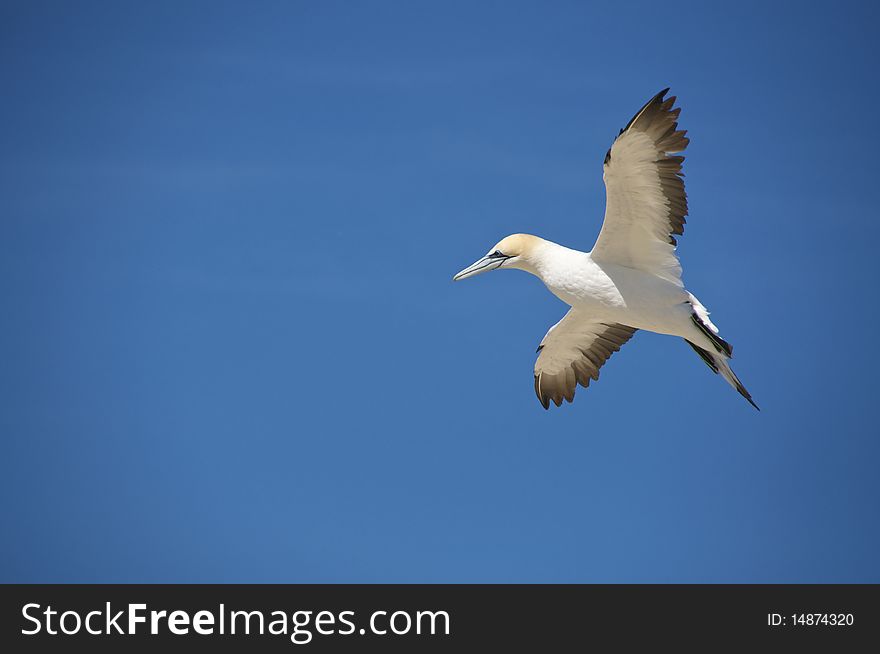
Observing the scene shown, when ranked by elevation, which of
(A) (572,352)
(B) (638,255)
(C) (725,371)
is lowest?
(C) (725,371)

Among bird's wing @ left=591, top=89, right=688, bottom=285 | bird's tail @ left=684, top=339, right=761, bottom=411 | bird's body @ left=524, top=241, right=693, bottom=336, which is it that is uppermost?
bird's wing @ left=591, top=89, right=688, bottom=285

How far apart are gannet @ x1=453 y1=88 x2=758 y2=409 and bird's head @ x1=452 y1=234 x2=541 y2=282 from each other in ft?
0.04

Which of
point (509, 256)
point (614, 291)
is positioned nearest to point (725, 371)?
point (614, 291)

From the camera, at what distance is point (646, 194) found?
17.2 meters

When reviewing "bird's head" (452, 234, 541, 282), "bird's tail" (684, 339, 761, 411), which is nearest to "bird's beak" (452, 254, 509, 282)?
"bird's head" (452, 234, 541, 282)

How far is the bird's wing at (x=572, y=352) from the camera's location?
67.1ft

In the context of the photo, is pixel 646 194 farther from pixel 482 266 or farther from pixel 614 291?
pixel 482 266

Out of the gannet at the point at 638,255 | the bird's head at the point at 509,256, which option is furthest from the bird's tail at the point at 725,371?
the bird's head at the point at 509,256

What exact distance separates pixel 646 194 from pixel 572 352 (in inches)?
167

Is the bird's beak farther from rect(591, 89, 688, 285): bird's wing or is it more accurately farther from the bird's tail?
the bird's tail

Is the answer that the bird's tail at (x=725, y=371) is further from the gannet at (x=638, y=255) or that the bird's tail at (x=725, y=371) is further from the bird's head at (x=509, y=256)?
the bird's head at (x=509, y=256)

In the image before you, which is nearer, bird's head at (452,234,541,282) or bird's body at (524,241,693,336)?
bird's body at (524,241,693,336)

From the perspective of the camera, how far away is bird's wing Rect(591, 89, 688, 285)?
16.5 m

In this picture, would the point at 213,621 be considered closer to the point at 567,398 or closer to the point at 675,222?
the point at 567,398
